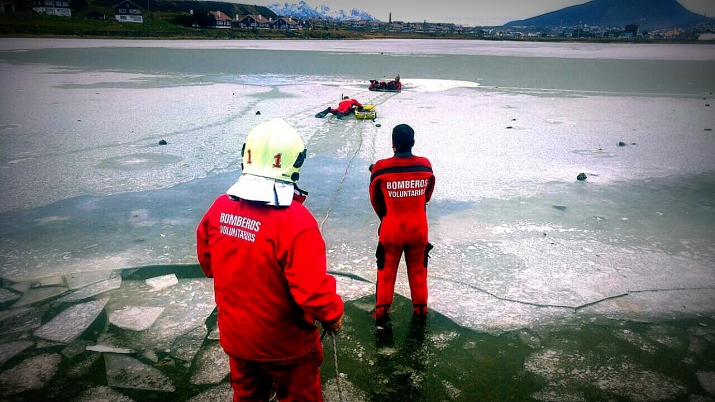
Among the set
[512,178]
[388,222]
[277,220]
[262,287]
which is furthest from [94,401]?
[512,178]

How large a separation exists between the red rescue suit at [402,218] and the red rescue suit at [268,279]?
130cm

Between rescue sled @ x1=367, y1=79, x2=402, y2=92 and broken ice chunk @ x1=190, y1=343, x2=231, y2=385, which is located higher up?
rescue sled @ x1=367, y1=79, x2=402, y2=92

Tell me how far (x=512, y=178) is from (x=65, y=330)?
5.96 meters

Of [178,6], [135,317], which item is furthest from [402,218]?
[178,6]

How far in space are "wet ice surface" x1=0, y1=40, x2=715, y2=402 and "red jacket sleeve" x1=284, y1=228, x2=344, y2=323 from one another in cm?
59

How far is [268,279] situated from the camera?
1.89 metres

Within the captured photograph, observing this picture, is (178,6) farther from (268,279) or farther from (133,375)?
(268,279)

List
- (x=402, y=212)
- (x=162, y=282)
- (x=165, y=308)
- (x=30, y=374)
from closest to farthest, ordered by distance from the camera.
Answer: (x=30, y=374)
(x=402, y=212)
(x=165, y=308)
(x=162, y=282)

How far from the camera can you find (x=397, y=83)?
1672 centimetres

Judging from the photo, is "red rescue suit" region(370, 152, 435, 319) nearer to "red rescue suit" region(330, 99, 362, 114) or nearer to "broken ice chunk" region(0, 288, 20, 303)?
"broken ice chunk" region(0, 288, 20, 303)

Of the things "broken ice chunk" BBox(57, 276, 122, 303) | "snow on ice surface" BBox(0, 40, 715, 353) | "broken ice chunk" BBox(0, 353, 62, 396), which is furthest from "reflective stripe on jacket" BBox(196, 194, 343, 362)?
"broken ice chunk" BBox(57, 276, 122, 303)

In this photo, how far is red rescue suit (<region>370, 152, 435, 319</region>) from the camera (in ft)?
10.3

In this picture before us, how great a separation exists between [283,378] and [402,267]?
2.46 meters

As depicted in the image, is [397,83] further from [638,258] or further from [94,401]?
[94,401]
